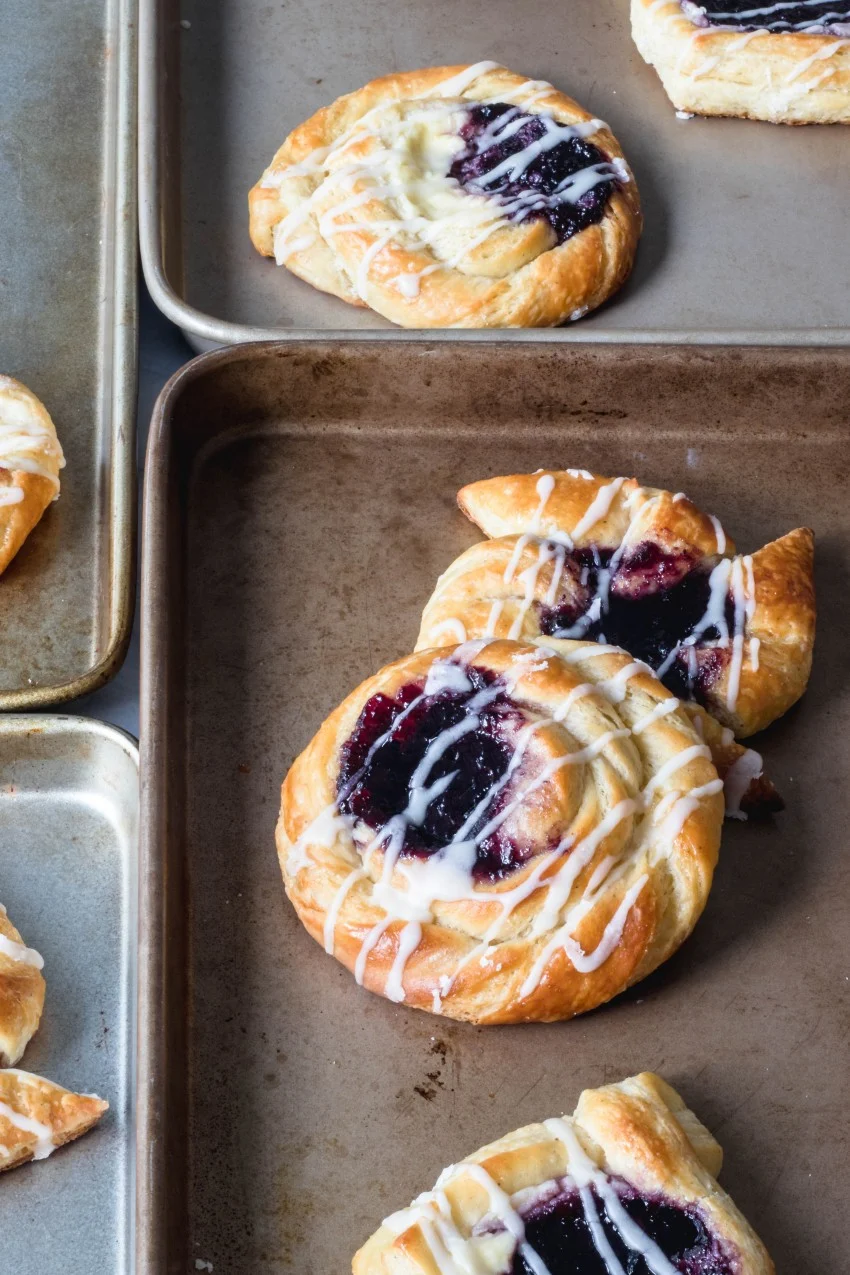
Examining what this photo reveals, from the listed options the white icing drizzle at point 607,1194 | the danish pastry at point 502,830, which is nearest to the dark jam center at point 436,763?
the danish pastry at point 502,830

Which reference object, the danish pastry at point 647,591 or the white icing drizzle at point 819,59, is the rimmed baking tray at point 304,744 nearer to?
the danish pastry at point 647,591

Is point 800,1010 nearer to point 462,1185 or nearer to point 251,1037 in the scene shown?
point 462,1185

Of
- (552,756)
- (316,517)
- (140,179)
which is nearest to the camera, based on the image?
(552,756)

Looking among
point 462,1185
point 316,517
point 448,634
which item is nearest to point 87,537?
point 316,517

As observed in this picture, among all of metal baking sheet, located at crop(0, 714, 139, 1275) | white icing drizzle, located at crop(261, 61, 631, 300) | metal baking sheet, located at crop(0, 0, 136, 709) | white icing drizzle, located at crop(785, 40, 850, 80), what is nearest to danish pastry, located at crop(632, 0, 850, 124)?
white icing drizzle, located at crop(785, 40, 850, 80)

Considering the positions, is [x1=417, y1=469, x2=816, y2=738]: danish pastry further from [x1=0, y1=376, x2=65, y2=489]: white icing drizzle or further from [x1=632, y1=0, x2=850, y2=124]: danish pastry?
[x1=632, y1=0, x2=850, y2=124]: danish pastry

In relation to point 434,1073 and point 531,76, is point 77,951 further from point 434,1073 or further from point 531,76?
point 531,76

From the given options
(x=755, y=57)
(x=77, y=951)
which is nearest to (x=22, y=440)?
(x=77, y=951)
